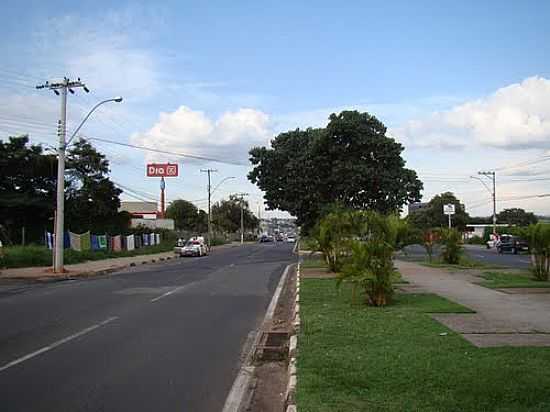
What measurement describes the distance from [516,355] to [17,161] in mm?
46855

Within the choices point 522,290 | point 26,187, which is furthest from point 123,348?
point 26,187

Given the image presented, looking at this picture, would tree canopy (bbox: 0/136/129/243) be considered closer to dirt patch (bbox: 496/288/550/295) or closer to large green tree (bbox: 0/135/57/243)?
large green tree (bbox: 0/135/57/243)

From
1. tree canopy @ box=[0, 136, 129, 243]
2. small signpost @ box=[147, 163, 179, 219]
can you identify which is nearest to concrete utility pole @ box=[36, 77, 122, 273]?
tree canopy @ box=[0, 136, 129, 243]

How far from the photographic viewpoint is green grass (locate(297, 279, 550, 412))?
20.2 feet

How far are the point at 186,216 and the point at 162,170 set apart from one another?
113 ft

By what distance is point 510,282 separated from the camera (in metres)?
20.1

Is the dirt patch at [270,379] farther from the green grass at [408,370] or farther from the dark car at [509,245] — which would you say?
the dark car at [509,245]

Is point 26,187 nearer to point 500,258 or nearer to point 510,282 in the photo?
point 500,258

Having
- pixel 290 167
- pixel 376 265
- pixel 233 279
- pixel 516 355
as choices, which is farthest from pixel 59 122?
pixel 516 355

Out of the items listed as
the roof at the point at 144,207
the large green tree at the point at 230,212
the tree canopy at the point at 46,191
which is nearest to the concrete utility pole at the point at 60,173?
the tree canopy at the point at 46,191

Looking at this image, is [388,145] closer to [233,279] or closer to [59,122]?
[233,279]

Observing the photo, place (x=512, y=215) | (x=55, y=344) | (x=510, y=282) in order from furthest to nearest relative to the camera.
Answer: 1. (x=512, y=215)
2. (x=510, y=282)
3. (x=55, y=344)

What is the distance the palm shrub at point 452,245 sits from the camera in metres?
30.5

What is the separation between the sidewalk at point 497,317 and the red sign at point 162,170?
71.4 m
